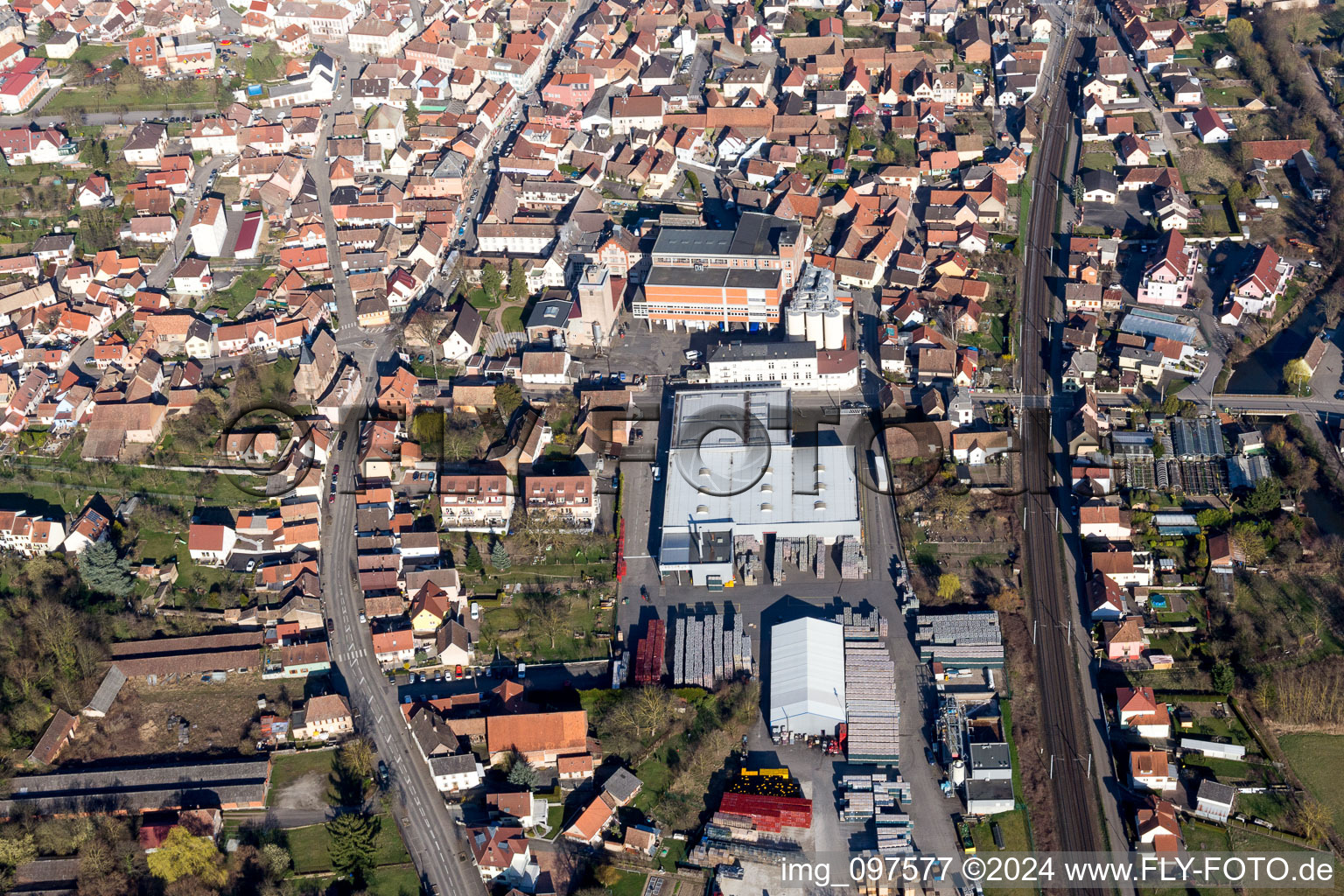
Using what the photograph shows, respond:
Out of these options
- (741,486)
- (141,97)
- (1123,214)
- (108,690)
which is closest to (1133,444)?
(741,486)

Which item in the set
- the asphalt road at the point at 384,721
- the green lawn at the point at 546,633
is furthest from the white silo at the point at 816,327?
the asphalt road at the point at 384,721

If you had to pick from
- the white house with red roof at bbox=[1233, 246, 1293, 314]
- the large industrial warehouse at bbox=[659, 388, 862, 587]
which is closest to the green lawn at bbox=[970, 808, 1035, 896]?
the large industrial warehouse at bbox=[659, 388, 862, 587]

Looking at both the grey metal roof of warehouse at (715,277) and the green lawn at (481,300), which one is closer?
the grey metal roof of warehouse at (715,277)

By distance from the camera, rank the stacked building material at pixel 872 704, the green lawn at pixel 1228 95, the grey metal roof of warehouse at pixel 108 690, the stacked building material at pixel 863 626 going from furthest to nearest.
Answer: the green lawn at pixel 1228 95, the stacked building material at pixel 863 626, the grey metal roof of warehouse at pixel 108 690, the stacked building material at pixel 872 704

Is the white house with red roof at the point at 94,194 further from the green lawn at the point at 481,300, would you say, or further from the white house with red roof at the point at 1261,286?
the white house with red roof at the point at 1261,286

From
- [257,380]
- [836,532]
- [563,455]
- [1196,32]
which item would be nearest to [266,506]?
[257,380]

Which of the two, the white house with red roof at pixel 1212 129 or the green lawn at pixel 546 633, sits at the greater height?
the white house with red roof at pixel 1212 129

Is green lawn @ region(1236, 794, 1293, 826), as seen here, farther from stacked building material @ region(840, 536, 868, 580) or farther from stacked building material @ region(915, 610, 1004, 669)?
stacked building material @ region(840, 536, 868, 580)
